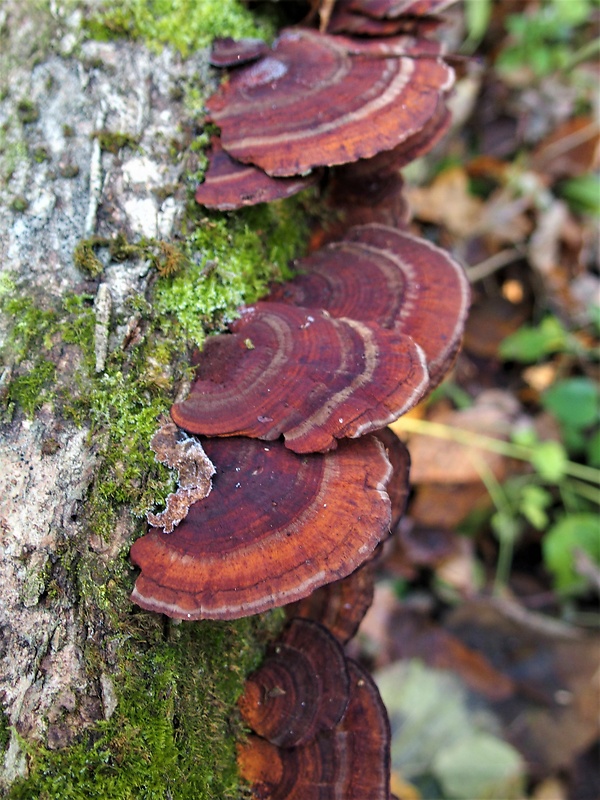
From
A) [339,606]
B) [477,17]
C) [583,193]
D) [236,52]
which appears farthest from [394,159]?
[583,193]

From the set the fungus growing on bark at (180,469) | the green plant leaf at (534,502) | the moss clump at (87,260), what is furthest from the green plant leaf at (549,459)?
the moss clump at (87,260)

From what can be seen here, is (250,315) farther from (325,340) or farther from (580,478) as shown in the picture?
(580,478)

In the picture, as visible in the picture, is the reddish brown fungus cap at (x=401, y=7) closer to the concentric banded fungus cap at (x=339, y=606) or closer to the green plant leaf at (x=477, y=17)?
the concentric banded fungus cap at (x=339, y=606)

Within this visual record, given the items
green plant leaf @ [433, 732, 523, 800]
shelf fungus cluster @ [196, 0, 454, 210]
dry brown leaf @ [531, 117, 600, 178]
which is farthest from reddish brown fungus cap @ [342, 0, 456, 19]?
green plant leaf @ [433, 732, 523, 800]

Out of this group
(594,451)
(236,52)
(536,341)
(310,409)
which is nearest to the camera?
(310,409)

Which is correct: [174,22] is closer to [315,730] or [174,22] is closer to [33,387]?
[33,387]

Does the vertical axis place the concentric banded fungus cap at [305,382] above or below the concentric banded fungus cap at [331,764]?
above

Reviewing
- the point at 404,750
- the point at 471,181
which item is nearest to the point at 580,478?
the point at 404,750
